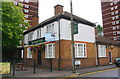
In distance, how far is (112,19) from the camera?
5519 centimetres

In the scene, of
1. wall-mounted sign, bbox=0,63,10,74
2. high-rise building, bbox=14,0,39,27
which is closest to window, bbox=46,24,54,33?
wall-mounted sign, bbox=0,63,10,74

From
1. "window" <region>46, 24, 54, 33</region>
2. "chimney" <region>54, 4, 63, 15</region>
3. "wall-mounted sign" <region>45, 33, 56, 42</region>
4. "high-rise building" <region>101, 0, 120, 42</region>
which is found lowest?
"wall-mounted sign" <region>45, 33, 56, 42</region>

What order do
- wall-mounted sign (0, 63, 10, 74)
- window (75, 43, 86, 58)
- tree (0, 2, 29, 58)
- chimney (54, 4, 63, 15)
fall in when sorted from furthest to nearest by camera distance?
chimney (54, 4, 63, 15), tree (0, 2, 29, 58), window (75, 43, 86, 58), wall-mounted sign (0, 63, 10, 74)

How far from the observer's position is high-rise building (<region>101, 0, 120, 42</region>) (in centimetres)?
5280

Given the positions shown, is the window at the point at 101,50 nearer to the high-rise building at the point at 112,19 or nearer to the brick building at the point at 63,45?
the brick building at the point at 63,45

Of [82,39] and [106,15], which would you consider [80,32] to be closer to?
[82,39]

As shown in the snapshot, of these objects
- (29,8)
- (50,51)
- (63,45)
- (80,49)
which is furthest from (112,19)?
(63,45)

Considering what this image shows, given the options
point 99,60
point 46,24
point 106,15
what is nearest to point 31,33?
point 46,24

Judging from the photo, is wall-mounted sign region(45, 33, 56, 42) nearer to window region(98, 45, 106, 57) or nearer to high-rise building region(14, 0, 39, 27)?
window region(98, 45, 106, 57)

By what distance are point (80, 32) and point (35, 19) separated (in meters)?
13.2

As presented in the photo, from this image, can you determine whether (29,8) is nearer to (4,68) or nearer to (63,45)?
(63,45)

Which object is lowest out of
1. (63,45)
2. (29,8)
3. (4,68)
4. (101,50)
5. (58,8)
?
(4,68)

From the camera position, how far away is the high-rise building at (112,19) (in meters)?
52.8

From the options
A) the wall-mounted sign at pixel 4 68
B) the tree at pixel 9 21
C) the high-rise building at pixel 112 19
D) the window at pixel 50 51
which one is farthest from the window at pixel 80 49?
the high-rise building at pixel 112 19
